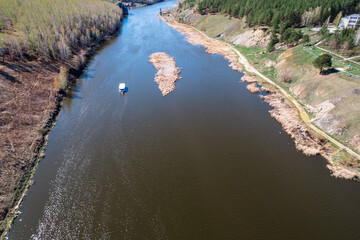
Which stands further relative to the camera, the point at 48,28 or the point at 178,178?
the point at 48,28

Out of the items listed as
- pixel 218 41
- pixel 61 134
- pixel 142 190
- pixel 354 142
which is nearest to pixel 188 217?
pixel 142 190

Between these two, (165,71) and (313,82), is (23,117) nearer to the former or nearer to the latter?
(165,71)

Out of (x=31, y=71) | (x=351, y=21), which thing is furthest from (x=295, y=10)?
(x=31, y=71)

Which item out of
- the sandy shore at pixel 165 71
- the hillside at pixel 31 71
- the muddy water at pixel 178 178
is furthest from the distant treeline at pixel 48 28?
the sandy shore at pixel 165 71

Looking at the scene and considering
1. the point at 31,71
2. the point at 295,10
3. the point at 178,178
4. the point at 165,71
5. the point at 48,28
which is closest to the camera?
the point at 178,178

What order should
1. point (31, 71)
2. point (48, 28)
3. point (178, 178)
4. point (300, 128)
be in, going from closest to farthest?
point (178, 178) → point (300, 128) → point (31, 71) → point (48, 28)

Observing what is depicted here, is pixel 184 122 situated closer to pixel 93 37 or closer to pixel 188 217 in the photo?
pixel 188 217

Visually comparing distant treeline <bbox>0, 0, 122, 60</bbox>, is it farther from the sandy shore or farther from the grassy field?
the grassy field

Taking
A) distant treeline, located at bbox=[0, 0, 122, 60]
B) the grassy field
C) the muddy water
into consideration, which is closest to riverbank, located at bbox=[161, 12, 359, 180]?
the grassy field

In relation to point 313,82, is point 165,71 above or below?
below
